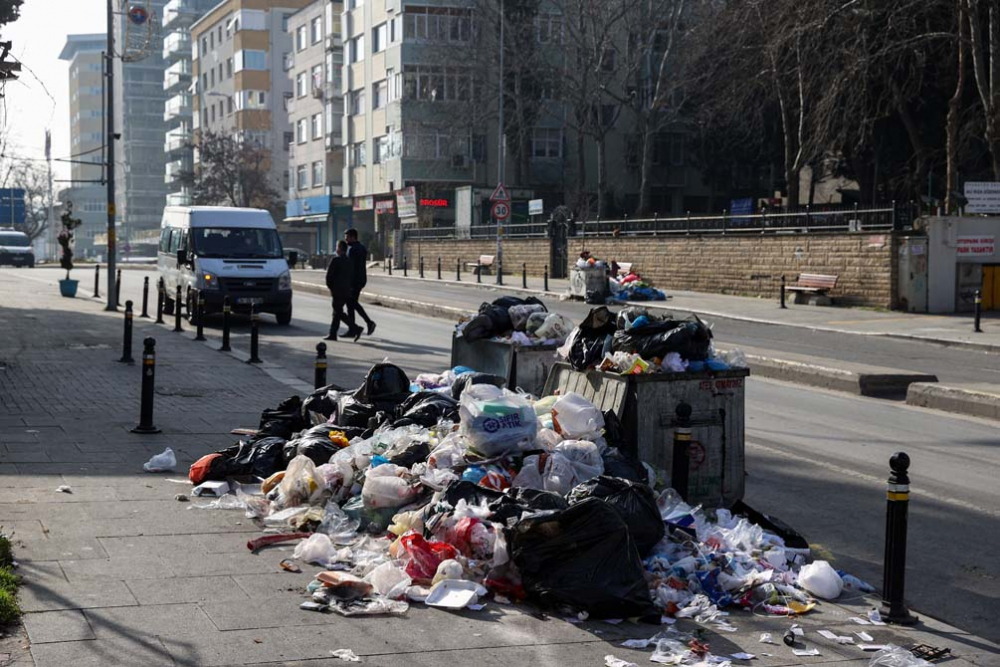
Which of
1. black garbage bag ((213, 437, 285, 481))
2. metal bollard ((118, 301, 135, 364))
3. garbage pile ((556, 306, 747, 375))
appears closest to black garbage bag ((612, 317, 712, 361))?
garbage pile ((556, 306, 747, 375))

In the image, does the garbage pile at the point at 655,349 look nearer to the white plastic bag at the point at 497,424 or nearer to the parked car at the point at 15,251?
the white plastic bag at the point at 497,424

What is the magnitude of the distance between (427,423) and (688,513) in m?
2.37

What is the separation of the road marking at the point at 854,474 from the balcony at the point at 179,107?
11403 centimetres

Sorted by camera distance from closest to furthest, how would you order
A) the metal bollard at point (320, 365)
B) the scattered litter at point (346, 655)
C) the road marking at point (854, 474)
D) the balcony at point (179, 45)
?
the scattered litter at point (346, 655) → the road marking at point (854, 474) → the metal bollard at point (320, 365) → the balcony at point (179, 45)

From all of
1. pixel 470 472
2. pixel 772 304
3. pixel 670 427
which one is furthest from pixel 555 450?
pixel 772 304

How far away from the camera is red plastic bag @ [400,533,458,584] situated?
623cm

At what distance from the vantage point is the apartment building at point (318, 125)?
72250 millimetres

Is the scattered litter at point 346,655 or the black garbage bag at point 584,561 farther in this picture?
the black garbage bag at point 584,561

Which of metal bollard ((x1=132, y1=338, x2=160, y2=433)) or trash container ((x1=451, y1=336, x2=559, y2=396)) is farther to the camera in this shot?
metal bollard ((x1=132, y1=338, x2=160, y2=433))

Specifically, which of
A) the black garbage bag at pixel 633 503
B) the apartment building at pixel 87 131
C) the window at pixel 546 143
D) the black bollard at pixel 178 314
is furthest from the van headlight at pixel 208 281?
the apartment building at pixel 87 131

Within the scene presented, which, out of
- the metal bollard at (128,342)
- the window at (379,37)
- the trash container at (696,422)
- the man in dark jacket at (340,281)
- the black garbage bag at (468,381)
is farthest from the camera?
the window at (379,37)

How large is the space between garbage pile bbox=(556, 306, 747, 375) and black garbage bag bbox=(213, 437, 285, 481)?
7.99ft

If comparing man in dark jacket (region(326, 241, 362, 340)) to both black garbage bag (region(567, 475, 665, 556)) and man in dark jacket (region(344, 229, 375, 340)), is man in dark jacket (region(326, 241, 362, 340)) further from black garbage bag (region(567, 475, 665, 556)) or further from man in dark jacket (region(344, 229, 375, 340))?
black garbage bag (region(567, 475, 665, 556))

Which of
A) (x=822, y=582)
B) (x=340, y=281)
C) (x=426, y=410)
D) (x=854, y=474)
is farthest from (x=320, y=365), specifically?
(x=340, y=281)
